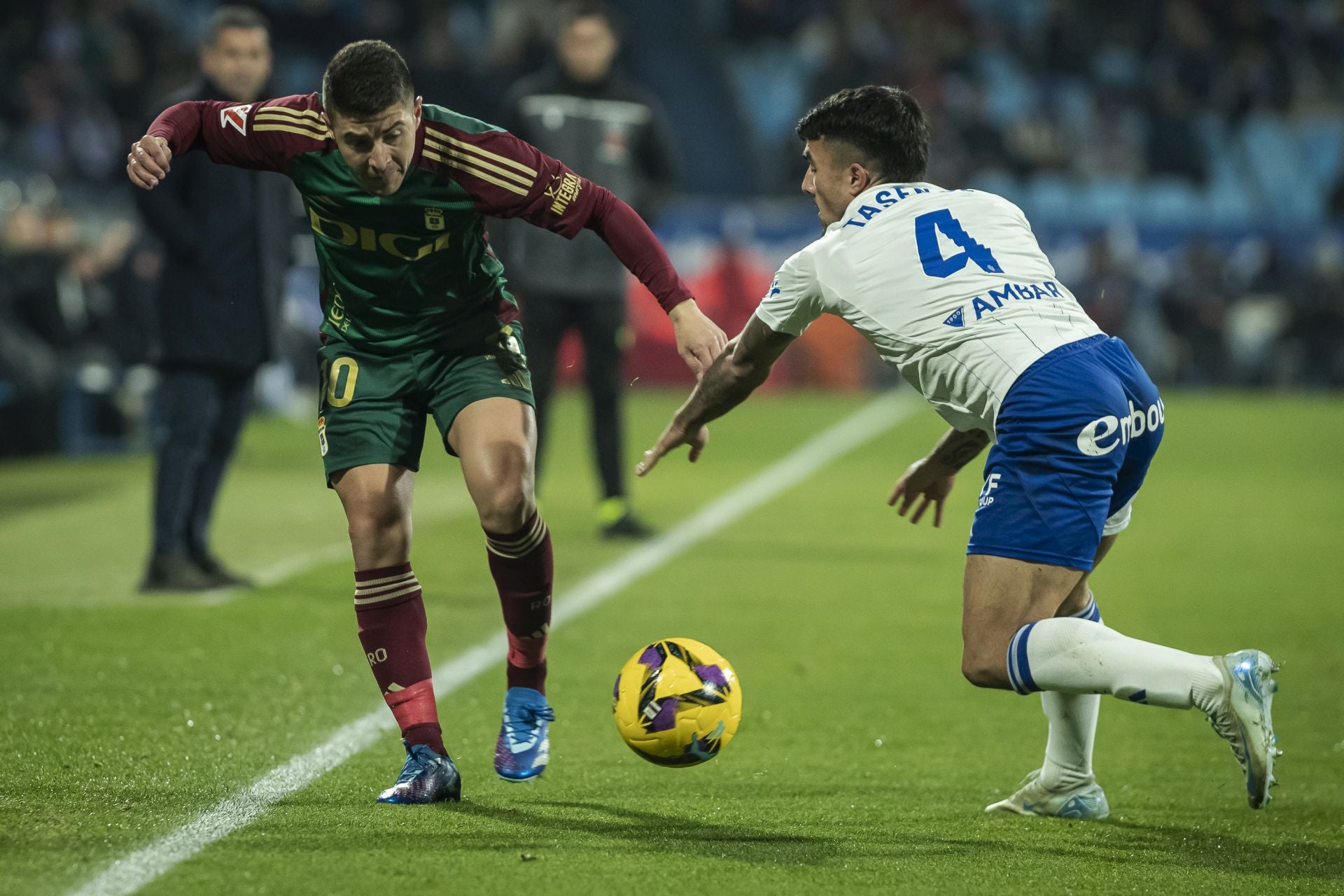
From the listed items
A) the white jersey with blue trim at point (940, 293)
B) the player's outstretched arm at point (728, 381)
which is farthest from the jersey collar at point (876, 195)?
the player's outstretched arm at point (728, 381)

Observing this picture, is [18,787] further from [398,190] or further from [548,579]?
[398,190]

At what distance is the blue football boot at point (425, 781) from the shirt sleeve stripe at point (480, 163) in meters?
1.46

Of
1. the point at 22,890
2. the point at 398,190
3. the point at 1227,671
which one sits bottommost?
the point at 22,890

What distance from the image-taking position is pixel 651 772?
4.62 meters

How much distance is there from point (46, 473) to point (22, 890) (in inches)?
384

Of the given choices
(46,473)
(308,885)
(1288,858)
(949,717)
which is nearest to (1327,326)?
(46,473)

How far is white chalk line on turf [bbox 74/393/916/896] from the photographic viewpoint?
3627 millimetres

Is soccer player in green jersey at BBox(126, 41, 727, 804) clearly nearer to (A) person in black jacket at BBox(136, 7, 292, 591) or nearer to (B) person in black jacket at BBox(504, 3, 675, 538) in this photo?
(A) person in black jacket at BBox(136, 7, 292, 591)

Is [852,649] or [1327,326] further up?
[1327,326]

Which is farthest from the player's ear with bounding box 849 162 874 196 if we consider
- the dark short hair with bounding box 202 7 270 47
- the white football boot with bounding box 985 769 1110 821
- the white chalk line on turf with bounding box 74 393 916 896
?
the dark short hair with bounding box 202 7 270 47

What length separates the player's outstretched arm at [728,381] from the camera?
4.21 metres

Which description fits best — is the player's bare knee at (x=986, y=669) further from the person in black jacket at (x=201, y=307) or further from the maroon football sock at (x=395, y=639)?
the person in black jacket at (x=201, y=307)

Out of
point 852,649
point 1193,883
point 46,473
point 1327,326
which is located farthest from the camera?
point 1327,326

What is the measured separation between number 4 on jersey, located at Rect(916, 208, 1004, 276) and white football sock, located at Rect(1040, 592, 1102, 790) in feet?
2.97
